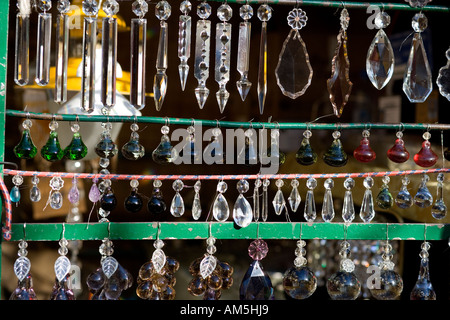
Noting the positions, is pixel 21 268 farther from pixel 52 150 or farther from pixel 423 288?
pixel 423 288

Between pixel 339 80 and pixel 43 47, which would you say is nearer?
pixel 43 47

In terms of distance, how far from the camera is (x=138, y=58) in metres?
1.34

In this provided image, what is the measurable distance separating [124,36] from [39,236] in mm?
854

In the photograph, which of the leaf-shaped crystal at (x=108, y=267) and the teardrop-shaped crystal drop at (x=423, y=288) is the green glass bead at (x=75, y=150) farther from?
Answer: the teardrop-shaped crystal drop at (x=423, y=288)

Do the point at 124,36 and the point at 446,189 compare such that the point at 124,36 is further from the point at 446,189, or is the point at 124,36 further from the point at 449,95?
the point at 446,189

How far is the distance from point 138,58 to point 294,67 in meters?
0.40

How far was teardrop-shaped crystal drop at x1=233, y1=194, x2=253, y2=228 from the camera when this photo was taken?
4.64 ft

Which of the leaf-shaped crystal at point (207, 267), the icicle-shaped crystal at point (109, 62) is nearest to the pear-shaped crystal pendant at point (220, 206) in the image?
the leaf-shaped crystal at point (207, 267)

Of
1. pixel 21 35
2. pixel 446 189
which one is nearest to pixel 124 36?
pixel 21 35

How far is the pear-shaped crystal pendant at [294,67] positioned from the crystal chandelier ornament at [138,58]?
34 centimetres

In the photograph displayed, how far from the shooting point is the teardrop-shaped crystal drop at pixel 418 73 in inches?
56.0

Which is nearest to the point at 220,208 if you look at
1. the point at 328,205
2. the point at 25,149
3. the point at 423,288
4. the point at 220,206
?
the point at 220,206

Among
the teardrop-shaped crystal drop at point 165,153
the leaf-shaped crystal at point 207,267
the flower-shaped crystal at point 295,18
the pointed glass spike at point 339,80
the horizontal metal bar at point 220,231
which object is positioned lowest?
the leaf-shaped crystal at point 207,267

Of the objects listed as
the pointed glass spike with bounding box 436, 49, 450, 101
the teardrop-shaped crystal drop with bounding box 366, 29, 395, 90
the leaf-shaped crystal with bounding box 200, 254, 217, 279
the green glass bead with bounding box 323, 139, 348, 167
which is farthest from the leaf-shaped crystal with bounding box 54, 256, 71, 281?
the pointed glass spike with bounding box 436, 49, 450, 101
